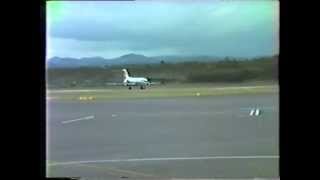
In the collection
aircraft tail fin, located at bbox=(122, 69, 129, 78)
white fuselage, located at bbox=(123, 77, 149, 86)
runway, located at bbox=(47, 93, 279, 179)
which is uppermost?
aircraft tail fin, located at bbox=(122, 69, 129, 78)

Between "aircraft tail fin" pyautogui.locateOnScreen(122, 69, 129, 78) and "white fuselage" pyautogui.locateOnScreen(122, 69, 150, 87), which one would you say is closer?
"aircraft tail fin" pyautogui.locateOnScreen(122, 69, 129, 78)

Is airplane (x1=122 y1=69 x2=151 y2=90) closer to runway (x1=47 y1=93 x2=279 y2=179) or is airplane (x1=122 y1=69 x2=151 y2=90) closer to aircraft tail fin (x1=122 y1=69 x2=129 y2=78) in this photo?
aircraft tail fin (x1=122 y1=69 x2=129 y2=78)

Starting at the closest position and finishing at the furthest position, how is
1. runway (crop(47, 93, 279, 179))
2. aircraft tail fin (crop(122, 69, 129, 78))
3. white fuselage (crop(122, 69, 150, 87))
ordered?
runway (crop(47, 93, 279, 179)) → aircraft tail fin (crop(122, 69, 129, 78)) → white fuselage (crop(122, 69, 150, 87))

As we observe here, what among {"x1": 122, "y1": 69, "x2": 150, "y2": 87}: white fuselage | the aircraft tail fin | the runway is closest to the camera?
the runway

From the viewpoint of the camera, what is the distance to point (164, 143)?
460 inches

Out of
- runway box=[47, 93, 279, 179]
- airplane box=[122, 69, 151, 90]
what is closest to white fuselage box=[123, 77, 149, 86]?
airplane box=[122, 69, 151, 90]

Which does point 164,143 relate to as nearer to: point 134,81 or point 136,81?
point 136,81

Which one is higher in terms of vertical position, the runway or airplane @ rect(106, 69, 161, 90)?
airplane @ rect(106, 69, 161, 90)

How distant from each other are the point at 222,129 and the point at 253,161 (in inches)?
196

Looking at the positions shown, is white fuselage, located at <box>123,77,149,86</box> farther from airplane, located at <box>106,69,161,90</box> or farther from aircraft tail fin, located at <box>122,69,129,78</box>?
aircraft tail fin, located at <box>122,69,129,78</box>

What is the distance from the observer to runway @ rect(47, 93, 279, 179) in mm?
8117

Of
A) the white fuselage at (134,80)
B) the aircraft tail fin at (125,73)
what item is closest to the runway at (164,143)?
the aircraft tail fin at (125,73)
